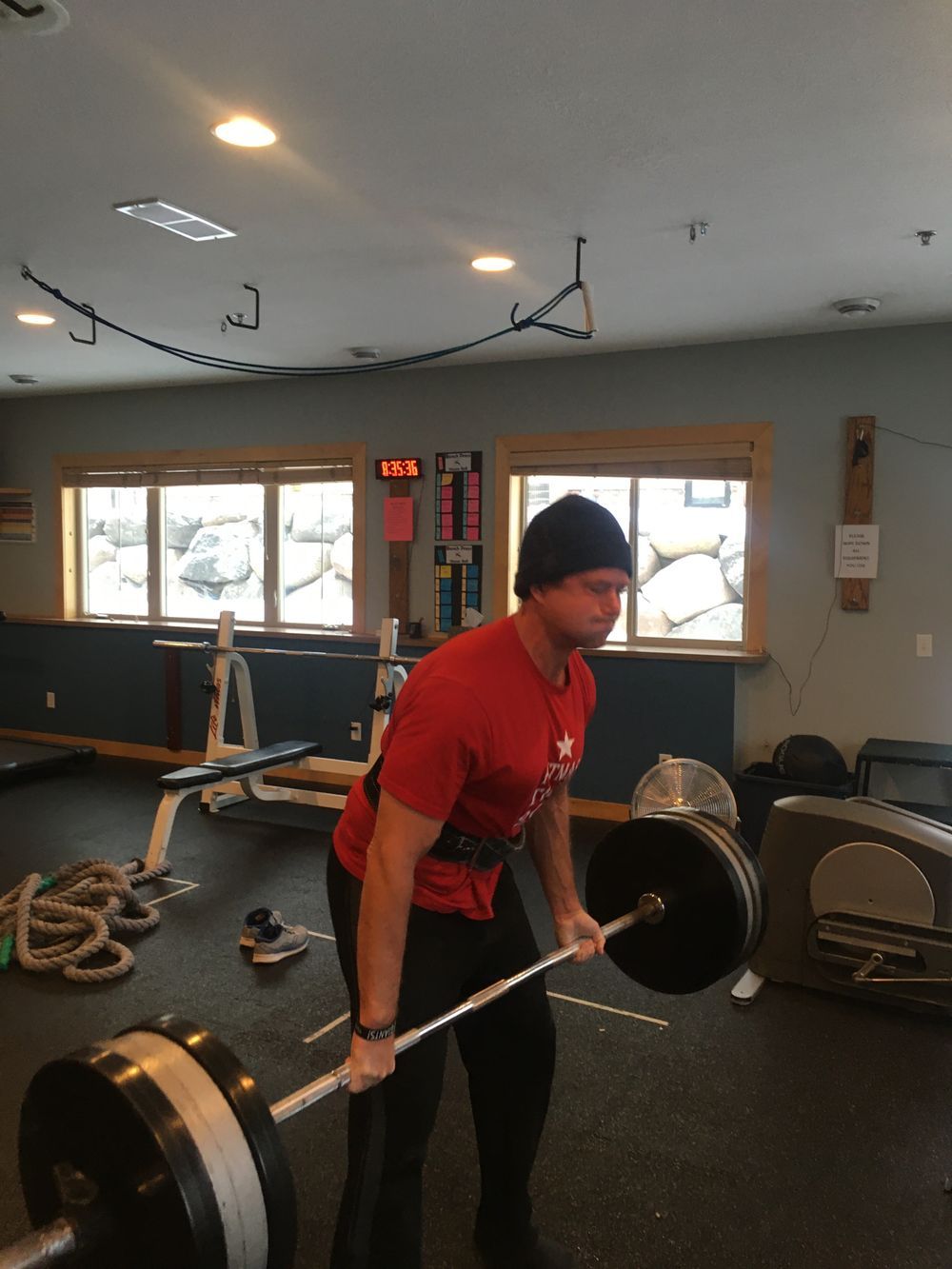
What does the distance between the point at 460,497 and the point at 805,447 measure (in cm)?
172

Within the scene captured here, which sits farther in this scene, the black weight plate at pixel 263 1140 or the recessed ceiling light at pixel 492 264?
the recessed ceiling light at pixel 492 264

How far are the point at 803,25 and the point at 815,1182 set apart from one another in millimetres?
2281

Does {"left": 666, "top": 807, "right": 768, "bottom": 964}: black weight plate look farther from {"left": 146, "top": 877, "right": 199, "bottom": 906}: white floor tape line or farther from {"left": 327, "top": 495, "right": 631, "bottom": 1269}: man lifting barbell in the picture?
{"left": 146, "top": 877, "right": 199, "bottom": 906}: white floor tape line

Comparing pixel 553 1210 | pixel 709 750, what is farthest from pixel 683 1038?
pixel 709 750

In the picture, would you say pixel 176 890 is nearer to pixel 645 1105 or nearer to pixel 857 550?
pixel 645 1105

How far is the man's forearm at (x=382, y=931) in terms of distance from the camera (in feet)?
3.93

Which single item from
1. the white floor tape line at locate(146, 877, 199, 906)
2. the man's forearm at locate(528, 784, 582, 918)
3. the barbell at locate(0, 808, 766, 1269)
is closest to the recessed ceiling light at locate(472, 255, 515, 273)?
the man's forearm at locate(528, 784, 582, 918)

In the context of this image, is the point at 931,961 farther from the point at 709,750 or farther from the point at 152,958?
the point at 152,958

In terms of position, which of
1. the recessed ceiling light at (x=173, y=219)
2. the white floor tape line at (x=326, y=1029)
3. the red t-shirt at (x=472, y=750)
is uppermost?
the recessed ceiling light at (x=173, y=219)

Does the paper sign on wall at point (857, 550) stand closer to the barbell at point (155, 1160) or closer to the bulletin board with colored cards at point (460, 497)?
the bulletin board with colored cards at point (460, 497)

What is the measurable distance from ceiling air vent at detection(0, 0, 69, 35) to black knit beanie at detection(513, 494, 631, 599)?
1.35 m

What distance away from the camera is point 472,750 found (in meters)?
1.25

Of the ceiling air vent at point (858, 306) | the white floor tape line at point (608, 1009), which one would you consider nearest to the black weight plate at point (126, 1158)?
the white floor tape line at point (608, 1009)

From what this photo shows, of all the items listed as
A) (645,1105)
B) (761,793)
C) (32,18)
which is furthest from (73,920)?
(761,793)
